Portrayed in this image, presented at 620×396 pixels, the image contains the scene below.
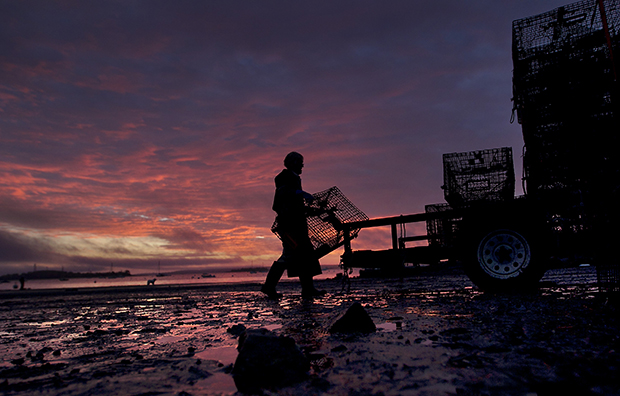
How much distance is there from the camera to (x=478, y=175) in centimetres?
1016

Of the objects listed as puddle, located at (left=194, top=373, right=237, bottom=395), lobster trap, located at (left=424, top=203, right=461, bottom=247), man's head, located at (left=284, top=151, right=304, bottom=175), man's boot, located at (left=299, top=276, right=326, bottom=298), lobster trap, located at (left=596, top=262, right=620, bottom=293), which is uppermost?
man's head, located at (left=284, top=151, right=304, bottom=175)

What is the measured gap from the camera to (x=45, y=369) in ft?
7.64

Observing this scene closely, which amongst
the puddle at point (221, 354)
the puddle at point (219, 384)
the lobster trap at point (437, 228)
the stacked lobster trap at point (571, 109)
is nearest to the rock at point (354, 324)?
the puddle at point (221, 354)

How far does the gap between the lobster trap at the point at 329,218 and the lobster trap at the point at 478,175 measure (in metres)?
3.24

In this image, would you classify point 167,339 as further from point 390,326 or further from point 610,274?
point 610,274

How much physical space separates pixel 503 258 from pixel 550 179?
7.08ft

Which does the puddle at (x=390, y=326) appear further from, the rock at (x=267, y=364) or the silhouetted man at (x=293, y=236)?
the silhouetted man at (x=293, y=236)

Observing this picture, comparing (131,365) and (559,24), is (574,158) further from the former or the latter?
(131,365)

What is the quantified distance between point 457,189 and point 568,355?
8696mm

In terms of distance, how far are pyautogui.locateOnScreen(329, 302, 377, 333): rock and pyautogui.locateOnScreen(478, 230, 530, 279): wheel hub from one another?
319 centimetres

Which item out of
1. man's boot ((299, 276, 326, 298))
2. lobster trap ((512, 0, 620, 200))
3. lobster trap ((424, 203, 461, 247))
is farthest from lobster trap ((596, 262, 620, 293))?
man's boot ((299, 276, 326, 298))

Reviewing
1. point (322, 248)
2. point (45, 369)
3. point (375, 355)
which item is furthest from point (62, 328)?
point (322, 248)

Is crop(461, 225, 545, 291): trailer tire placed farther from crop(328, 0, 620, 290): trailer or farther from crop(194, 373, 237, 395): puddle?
crop(194, 373, 237, 395): puddle

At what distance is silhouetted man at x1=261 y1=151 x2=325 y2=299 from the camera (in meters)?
6.92
